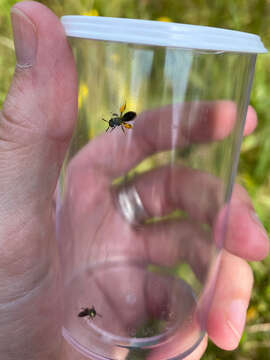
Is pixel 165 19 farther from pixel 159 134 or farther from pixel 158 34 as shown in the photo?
pixel 158 34

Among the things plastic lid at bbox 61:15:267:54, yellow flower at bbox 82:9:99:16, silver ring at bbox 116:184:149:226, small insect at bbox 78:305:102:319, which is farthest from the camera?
yellow flower at bbox 82:9:99:16

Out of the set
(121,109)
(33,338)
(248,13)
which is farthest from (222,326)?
(248,13)

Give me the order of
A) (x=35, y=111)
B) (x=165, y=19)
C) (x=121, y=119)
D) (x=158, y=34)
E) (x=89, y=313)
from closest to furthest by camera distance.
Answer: (x=158, y=34)
(x=35, y=111)
(x=121, y=119)
(x=89, y=313)
(x=165, y=19)

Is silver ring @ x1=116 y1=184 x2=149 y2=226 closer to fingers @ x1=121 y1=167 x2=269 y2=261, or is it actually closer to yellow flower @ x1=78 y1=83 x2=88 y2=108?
fingers @ x1=121 y1=167 x2=269 y2=261

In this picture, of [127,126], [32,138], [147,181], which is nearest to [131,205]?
[147,181]

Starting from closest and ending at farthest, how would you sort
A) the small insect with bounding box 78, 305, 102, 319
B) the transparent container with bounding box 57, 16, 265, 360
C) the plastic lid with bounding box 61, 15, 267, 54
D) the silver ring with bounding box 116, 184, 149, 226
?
1. the plastic lid with bounding box 61, 15, 267, 54
2. the transparent container with bounding box 57, 16, 265, 360
3. the small insect with bounding box 78, 305, 102, 319
4. the silver ring with bounding box 116, 184, 149, 226

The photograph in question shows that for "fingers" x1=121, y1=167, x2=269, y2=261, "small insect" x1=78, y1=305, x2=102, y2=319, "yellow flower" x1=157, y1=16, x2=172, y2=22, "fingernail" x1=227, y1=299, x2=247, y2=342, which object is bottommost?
"fingernail" x1=227, y1=299, x2=247, y2=342

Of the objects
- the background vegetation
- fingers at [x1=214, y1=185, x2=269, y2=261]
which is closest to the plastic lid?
fingers at [x1=214, y1=185, x2=269, y2=261]
